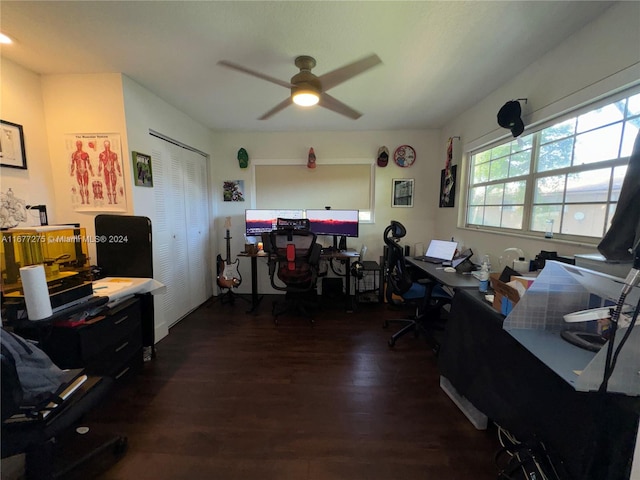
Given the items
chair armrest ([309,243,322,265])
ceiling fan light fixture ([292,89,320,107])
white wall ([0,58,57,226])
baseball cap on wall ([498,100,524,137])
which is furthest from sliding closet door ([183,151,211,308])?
baseball cap on wall ([498,100,524,137])

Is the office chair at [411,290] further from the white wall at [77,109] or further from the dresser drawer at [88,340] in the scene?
the white wall at [77,109]

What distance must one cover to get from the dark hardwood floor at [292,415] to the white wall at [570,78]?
131 centimetres

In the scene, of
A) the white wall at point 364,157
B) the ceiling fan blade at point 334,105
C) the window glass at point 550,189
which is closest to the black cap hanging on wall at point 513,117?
the window glass at point 550,189

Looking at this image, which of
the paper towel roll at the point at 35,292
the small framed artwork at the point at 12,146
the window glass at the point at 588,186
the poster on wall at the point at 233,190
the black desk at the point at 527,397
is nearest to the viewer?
the black desk at the point at 527,397

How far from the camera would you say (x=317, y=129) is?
139 inches

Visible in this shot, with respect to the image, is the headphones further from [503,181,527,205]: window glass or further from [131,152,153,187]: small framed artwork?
[131,152,153,187]: small framed artwork

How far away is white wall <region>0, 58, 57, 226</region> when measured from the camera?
71.9 inches

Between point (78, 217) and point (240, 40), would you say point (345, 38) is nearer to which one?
point (240, 40)

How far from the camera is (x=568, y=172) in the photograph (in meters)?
1.72

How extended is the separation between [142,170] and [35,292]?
145 centimetres

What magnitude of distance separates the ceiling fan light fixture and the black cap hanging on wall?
5.13 feet

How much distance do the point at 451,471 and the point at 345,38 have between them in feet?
8.63

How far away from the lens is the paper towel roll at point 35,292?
1.17 meters

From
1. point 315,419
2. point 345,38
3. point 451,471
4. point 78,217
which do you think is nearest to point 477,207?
point 345,38
